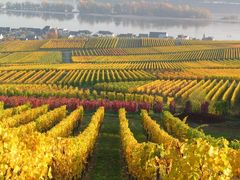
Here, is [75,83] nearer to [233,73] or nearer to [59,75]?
[59,75]

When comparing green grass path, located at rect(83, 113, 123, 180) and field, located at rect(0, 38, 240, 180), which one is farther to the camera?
green grass path, located at rect(83, 113, 123, 180)

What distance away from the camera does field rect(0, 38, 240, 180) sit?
23531 millimetres

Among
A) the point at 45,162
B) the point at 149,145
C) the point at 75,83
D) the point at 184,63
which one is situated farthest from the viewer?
the point at 184,63

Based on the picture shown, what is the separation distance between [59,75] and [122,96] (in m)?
33.1

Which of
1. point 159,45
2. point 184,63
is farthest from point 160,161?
point 159,45

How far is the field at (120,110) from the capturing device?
77.2ft

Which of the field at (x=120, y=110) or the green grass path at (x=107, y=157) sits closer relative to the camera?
the field at (x=120, y=110)

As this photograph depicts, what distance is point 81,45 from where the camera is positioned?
17925 cm

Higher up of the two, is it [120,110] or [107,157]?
[120,110]

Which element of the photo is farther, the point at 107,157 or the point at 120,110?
the point at 120,110

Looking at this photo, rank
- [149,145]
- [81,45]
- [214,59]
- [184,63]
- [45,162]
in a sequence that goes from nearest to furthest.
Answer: [45,162], [149,145], [184,63], [214,59], [81,45]

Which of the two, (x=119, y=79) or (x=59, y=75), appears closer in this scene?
(x=119, y=79)

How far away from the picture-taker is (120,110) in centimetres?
6762

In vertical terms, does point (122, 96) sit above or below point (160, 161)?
below
